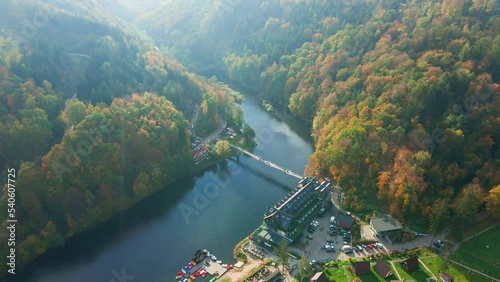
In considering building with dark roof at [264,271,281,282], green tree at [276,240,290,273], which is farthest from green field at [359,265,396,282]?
building with dark roof at [264,271,281,282]

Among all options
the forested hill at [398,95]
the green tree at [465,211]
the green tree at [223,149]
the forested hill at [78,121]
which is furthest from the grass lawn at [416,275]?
the forested hill at [78,121]

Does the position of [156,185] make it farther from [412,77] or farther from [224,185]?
[412,77]

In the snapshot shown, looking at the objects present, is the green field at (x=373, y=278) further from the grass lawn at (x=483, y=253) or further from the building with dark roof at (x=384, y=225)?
the grass lawn at (x=483, y=253)

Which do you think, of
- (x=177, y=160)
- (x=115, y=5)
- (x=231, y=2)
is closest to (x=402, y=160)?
(x=177, y=160)

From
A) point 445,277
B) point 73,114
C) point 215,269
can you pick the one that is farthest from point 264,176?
point 73,114

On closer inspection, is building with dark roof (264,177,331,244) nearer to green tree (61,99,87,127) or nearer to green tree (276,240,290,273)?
green tree (276,240,290,273)

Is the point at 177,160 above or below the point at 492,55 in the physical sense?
above
